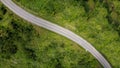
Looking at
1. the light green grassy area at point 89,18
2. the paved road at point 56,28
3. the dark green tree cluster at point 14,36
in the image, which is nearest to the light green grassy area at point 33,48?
the dark green tree cluster at point 14,36

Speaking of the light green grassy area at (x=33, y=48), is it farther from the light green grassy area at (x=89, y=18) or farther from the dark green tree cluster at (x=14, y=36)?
the light green grassy area at (x=89, y=18)

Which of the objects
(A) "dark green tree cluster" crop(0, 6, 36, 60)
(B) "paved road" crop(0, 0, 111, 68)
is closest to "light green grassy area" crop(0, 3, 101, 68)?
(A) "dark green tree cluster" crop(0, 6, 36, 60)

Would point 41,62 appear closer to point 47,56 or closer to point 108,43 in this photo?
point 47,56

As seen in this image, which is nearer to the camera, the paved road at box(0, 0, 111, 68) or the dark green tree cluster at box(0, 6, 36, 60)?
the paved road at box(0, 0, 111, 68)

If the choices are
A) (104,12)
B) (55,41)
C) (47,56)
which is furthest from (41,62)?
(104,12)

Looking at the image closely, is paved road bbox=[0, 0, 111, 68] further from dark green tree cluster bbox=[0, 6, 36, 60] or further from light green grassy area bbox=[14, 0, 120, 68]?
dark green tree cluster bbox=[0, 6, 36, 60]

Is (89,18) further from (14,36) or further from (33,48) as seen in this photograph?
(14,36)
